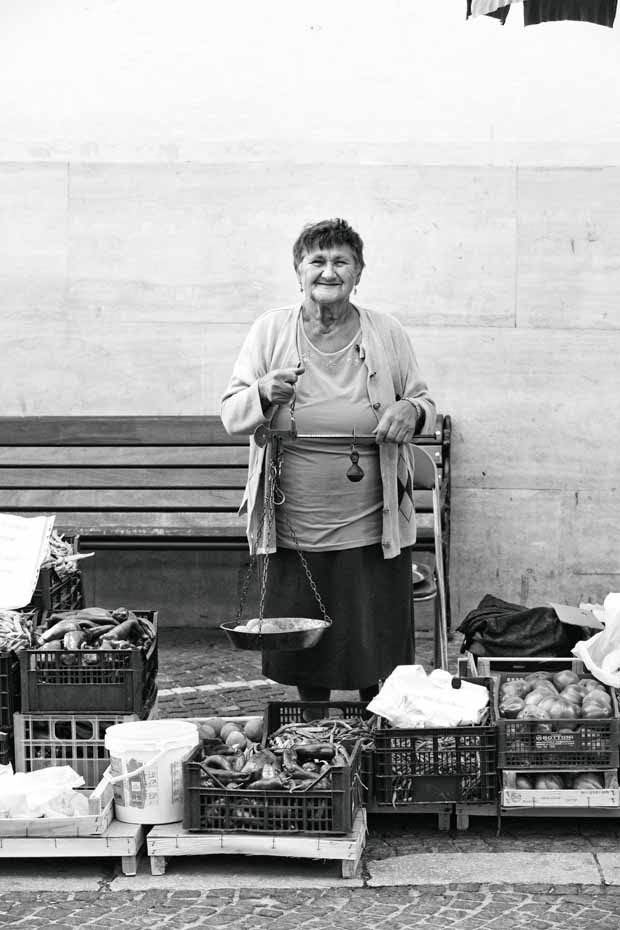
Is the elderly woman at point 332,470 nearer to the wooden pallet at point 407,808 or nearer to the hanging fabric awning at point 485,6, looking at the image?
the wooden pallet at point 407,808

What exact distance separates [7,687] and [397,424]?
5.50 ft

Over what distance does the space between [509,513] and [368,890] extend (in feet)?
15.2

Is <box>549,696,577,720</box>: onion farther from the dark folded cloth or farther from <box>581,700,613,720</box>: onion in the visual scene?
the dark folded cloth

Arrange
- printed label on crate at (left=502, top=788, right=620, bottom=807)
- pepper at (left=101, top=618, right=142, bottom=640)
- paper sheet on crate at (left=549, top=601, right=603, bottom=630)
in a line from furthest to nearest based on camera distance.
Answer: paper sheet on crate at (left=549, top=601, right=603, bottom=630)
pepper at (left=101, top=618, right=142, bottom=640)
printed label on crate at (left=502, top=788, right=620, bottom=807)

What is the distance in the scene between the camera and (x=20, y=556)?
5.61 m

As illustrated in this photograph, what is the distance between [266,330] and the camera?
17.2 feet

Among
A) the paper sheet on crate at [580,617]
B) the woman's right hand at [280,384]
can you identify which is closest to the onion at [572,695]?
the paper sheet on crate at [580,617]

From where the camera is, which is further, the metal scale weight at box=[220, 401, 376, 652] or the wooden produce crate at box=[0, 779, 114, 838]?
the metal scale weight at box=[220, 401, 376, 652]

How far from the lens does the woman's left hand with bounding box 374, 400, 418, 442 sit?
198 inches

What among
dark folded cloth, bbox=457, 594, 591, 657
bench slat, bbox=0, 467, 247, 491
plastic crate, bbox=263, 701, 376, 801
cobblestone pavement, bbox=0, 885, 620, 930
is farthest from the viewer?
bench slat, bbox=0, 467, 247, 491

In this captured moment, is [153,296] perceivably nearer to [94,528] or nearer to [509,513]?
[94,528]

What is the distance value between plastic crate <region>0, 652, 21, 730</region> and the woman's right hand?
1306 mm

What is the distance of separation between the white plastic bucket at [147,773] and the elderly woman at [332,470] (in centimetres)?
73

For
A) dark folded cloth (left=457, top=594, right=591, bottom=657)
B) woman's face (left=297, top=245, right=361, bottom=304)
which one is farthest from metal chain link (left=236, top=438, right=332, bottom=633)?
dark folded cloth (left=457, top=594, right=591, bottom=657)
